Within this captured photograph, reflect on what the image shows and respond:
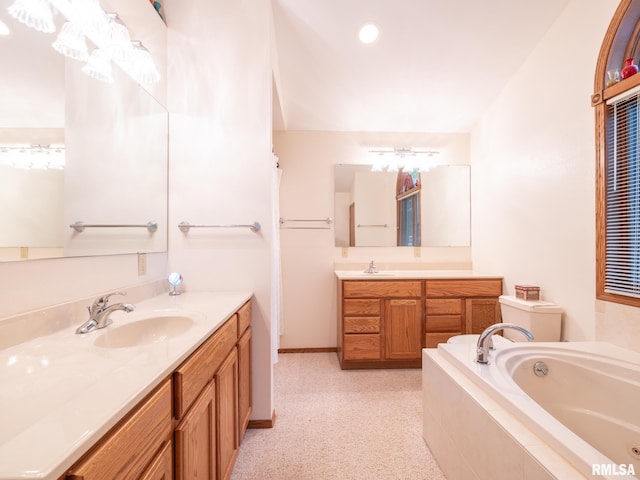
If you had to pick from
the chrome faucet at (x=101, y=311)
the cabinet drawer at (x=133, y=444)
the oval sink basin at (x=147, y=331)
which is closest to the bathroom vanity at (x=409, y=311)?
the oval sink basin at (x=147, y=331)

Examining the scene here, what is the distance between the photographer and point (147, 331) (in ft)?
3.82

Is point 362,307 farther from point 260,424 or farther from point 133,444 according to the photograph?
point 133,444

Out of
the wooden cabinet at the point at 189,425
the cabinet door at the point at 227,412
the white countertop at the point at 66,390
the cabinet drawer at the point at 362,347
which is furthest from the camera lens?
the cabinet drawer at the point at 362,347

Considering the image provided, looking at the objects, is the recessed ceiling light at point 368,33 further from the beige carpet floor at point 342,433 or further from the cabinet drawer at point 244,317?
the beige carpet floor at point 342,433

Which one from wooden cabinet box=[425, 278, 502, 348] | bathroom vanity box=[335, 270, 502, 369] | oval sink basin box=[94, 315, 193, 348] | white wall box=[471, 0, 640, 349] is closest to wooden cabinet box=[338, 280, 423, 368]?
bathroom vanity box=[335, 270, 502, 369]

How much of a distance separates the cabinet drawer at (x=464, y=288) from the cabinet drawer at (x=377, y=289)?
0.60 ft

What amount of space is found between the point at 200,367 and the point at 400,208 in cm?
251

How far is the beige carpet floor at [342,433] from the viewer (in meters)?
1.36

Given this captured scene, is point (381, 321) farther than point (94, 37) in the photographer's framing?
Yes

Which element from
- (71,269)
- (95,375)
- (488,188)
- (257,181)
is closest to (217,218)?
(257,181)

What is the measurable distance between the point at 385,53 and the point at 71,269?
7.86ft

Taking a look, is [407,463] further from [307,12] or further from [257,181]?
[307,12]

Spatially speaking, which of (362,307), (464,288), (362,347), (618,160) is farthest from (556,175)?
(362,347)

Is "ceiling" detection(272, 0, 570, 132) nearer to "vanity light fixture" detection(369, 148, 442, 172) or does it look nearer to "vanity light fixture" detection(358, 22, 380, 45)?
"vanity light fixture" detection(358, 22, 380, 45)
